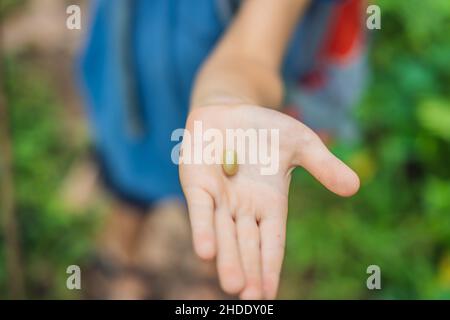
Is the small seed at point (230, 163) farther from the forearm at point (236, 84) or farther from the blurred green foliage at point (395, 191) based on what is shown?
the blurred green foliage at point (395, 191)

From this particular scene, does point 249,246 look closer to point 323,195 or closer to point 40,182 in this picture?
point 323,195

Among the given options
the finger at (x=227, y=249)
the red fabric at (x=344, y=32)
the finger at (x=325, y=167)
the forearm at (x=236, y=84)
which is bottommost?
the finger at (x=227, y=249)

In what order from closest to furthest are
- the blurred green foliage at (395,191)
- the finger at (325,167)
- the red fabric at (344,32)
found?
the finger at (325,167) < the red fabric at (344,32) < the blurred green foliage at (395,191)

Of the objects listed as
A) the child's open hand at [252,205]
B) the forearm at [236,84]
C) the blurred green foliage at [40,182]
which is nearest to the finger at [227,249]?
the child's open hand at [252,205]

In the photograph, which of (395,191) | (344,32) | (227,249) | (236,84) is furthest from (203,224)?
(395,191)

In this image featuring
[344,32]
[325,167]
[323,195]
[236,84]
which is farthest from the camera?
[323,195]

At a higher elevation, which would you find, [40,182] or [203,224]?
[40,182]
